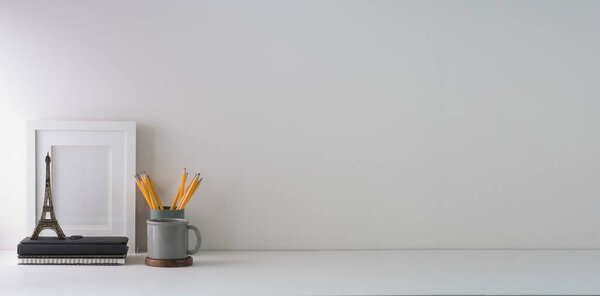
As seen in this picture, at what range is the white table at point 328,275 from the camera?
1212 mm

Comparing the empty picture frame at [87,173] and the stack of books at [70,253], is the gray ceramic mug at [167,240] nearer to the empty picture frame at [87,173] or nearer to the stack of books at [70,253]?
the stack of books at [70,253]

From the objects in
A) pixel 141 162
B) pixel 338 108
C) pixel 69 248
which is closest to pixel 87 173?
pixel 141 162

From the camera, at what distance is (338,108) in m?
1.71

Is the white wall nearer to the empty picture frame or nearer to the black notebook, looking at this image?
the empty picture frame

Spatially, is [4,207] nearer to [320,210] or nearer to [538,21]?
[320,210]

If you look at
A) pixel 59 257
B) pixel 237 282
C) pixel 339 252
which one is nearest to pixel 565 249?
pixel 339 252

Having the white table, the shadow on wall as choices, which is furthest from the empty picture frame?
Answer: the white table

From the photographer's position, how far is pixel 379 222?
5.65ft

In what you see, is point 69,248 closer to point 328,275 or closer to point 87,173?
point 87,173

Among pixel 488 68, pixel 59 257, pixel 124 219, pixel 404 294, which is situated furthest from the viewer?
pixel 488 68

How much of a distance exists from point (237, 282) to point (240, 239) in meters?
0.42

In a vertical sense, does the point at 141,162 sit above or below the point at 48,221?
above

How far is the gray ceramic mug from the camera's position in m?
1.45

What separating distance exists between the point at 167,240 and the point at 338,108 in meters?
0.58
